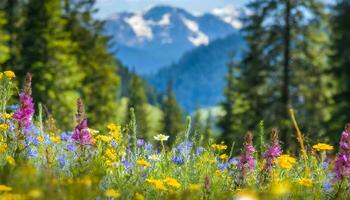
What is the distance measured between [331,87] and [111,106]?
61.3 ft

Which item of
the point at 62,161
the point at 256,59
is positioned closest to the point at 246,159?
the point at 62,161

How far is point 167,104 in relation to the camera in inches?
2943

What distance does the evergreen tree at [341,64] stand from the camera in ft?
75.2

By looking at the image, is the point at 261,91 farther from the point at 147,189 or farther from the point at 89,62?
the point at 147,189

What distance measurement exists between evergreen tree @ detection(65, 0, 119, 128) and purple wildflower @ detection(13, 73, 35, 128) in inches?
1338

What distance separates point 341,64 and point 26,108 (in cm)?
2245

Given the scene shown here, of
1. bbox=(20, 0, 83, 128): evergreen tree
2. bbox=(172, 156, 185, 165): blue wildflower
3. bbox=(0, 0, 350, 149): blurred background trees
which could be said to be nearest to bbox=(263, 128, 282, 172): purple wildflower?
bbox=(172, 156, 185, 165): blue wildflower

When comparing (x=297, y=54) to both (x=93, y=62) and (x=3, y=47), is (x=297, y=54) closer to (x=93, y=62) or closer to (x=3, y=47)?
(x=3, y=47)

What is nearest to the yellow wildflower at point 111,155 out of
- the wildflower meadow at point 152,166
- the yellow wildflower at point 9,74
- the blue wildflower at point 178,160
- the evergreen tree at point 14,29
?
the wildflower meadow at point 152,166

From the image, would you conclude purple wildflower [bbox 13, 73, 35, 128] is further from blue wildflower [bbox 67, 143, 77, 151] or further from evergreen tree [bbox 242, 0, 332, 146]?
evergreen tree [bbox 242, 0, 332, 146]

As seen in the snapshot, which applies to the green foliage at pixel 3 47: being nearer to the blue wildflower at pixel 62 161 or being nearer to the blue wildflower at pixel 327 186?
the blue wildflower at pixel 62 161

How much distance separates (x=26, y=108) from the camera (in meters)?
3.72

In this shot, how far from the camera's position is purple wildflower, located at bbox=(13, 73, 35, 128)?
367cm

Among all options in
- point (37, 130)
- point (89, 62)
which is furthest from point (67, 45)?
point (37, 130)
